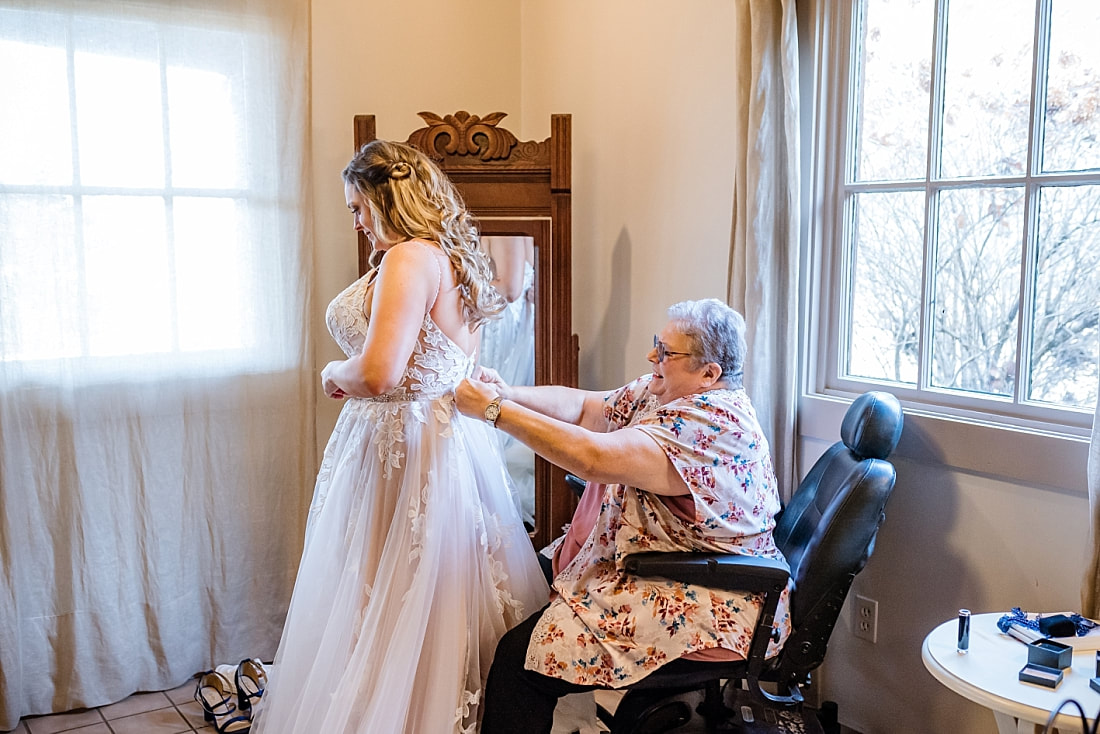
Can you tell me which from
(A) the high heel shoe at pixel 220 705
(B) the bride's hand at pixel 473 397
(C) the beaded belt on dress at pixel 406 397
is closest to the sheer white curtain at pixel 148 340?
(A) the high heel shoe at pixel 220 705

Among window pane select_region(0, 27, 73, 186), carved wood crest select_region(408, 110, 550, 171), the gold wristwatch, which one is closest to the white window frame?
carved wood crest select_region(408, 110, 550, 171)

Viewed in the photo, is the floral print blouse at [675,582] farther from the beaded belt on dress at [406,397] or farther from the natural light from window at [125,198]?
the natural light from window at [125,198]

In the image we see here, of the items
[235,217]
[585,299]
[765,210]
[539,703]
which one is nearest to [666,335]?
[765,210]

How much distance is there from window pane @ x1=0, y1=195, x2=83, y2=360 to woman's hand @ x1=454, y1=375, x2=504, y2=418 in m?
1.42

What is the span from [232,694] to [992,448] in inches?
87.9

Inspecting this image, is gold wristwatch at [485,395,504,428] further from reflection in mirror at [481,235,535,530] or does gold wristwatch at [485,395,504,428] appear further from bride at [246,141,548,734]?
reflection in mirror at [481,235,535,530]

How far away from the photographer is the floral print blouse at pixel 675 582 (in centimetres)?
184

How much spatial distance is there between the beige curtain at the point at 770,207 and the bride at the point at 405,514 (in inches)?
27.5

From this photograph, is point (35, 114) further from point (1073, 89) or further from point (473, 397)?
point (1073, 89)

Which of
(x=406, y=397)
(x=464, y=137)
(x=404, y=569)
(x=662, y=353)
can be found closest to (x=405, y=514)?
(x=404, y=569)

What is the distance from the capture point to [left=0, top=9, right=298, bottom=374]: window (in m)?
2.64

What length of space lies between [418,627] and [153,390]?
1.38 m

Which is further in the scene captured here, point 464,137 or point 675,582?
point 464,137

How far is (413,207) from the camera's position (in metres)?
2.15
